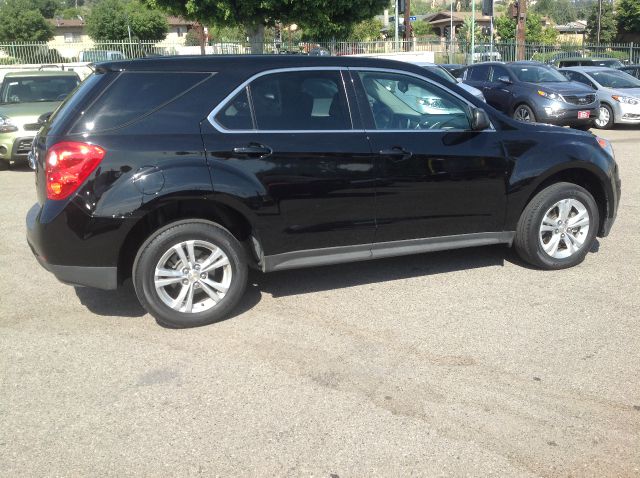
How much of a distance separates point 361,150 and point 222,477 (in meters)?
2.73

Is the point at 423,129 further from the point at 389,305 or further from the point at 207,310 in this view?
the point at 207,310

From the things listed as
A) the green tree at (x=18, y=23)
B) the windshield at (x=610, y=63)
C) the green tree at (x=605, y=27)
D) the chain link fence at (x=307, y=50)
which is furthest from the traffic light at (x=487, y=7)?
the green tree at (x=18, y=23)

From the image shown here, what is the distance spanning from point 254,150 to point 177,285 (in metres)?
1.09

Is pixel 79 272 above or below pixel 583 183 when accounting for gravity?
below

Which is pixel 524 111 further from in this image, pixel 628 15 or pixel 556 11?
pixel 556 11

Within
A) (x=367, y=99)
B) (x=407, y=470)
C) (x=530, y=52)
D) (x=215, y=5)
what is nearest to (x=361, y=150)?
(x=367, y=99)

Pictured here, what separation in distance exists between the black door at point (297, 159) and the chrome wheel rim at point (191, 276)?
37cm

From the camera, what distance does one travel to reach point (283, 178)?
498 cm

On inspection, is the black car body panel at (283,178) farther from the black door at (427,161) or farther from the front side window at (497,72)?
the front side window at (497,72)

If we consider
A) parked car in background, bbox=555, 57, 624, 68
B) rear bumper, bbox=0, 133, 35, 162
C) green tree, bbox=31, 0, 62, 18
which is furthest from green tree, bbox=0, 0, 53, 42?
rear bumper, bbox=0, 133, 35, 162

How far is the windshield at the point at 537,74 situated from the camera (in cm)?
1691

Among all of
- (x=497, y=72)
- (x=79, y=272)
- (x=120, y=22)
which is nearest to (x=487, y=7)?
(x=497, y=72)

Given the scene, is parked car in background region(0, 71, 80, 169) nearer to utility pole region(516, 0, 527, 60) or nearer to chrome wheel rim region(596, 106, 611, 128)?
chrome wheel rim region(596, 106, 611, 128)

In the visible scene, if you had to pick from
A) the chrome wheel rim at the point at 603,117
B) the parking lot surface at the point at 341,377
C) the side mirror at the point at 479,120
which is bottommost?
the parking lot surface at the point at 341,377
